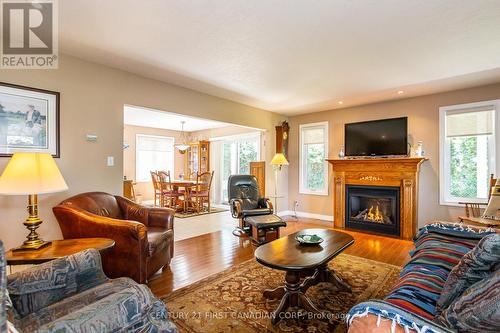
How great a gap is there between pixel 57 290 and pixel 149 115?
5438 mm

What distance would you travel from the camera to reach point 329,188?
5.74m

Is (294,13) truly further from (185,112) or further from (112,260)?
(112,260)

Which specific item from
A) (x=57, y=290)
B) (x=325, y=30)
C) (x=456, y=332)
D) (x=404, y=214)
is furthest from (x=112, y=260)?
(x=404, y=214)

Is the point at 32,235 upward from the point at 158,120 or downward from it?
downward

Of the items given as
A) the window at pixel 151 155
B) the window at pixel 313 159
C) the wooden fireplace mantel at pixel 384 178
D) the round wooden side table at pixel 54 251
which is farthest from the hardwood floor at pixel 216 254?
the window at pixel 151 155

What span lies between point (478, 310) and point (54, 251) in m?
2.60

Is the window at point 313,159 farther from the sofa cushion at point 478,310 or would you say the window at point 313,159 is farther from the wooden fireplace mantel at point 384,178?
the sofa cushion at point 478,310

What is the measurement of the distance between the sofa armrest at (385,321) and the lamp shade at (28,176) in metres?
2.28

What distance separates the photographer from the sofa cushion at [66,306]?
3.98 ft

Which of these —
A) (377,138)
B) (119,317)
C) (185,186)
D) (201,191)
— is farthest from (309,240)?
(201,191)

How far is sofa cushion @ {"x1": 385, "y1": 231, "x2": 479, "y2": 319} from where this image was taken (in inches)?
51.4

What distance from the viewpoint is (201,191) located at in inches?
271

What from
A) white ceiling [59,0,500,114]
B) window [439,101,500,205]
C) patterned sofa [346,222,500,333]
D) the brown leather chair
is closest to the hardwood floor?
the brown leather chair

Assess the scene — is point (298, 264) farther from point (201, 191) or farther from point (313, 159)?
point (201, 191)
